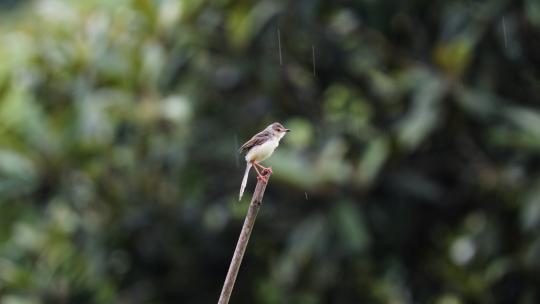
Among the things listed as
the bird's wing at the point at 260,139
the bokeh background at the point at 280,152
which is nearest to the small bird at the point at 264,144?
the bird's wing at the point at 260,139

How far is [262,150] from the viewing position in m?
2.03

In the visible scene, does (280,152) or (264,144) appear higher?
(280,152)

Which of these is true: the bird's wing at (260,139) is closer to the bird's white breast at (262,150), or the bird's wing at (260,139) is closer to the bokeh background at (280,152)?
the bird's white breast at (262,150)

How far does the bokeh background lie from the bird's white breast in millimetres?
2747

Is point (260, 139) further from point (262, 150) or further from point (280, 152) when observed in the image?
point (280, 152)

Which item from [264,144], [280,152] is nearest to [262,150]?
[264,144]

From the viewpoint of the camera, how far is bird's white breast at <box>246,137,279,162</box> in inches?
78.5

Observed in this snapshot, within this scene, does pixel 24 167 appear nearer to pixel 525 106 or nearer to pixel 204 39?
pixel 204 39

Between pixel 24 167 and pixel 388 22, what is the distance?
7.83 feet

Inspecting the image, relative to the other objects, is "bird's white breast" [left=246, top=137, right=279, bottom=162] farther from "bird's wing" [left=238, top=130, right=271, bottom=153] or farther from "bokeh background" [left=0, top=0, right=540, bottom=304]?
"bokeh background" [left=0, top=0, right=540, bottom=304]

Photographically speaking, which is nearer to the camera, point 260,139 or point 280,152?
point 260,139

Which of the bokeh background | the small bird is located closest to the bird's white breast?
the small bird

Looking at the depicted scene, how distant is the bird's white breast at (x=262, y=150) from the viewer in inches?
78.5

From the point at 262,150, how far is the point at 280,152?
123 inches
